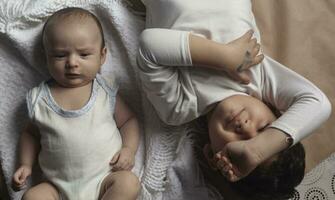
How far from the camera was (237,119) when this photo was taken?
Result: 3.34 feet

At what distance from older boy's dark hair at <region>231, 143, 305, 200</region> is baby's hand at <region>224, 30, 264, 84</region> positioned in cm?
18

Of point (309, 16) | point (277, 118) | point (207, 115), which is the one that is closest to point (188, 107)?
point (207, 115)

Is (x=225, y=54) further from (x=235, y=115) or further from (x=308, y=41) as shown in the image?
(x=308, y=41)

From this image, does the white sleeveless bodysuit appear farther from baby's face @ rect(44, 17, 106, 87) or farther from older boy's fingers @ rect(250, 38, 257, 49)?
older boy's fingers @ rect(250, 38, 257, 49)

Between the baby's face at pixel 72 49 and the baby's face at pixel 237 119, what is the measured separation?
0.27 meters

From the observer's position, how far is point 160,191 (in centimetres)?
111

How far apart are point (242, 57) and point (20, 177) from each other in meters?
0.50

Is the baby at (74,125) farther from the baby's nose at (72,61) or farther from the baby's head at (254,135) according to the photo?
the baby's head at (254,135)

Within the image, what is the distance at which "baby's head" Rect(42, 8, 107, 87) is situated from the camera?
102 cm

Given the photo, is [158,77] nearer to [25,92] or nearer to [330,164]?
[25,92]

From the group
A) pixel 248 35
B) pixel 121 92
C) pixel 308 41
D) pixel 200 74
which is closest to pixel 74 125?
pixel 121 92

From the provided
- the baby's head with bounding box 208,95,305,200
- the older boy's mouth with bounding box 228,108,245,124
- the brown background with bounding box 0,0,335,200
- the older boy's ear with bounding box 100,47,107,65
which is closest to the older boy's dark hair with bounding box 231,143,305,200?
the baby's head with bounding box 208,95,305,200

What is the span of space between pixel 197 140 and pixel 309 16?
413 mm

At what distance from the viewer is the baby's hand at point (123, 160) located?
3.51ft
